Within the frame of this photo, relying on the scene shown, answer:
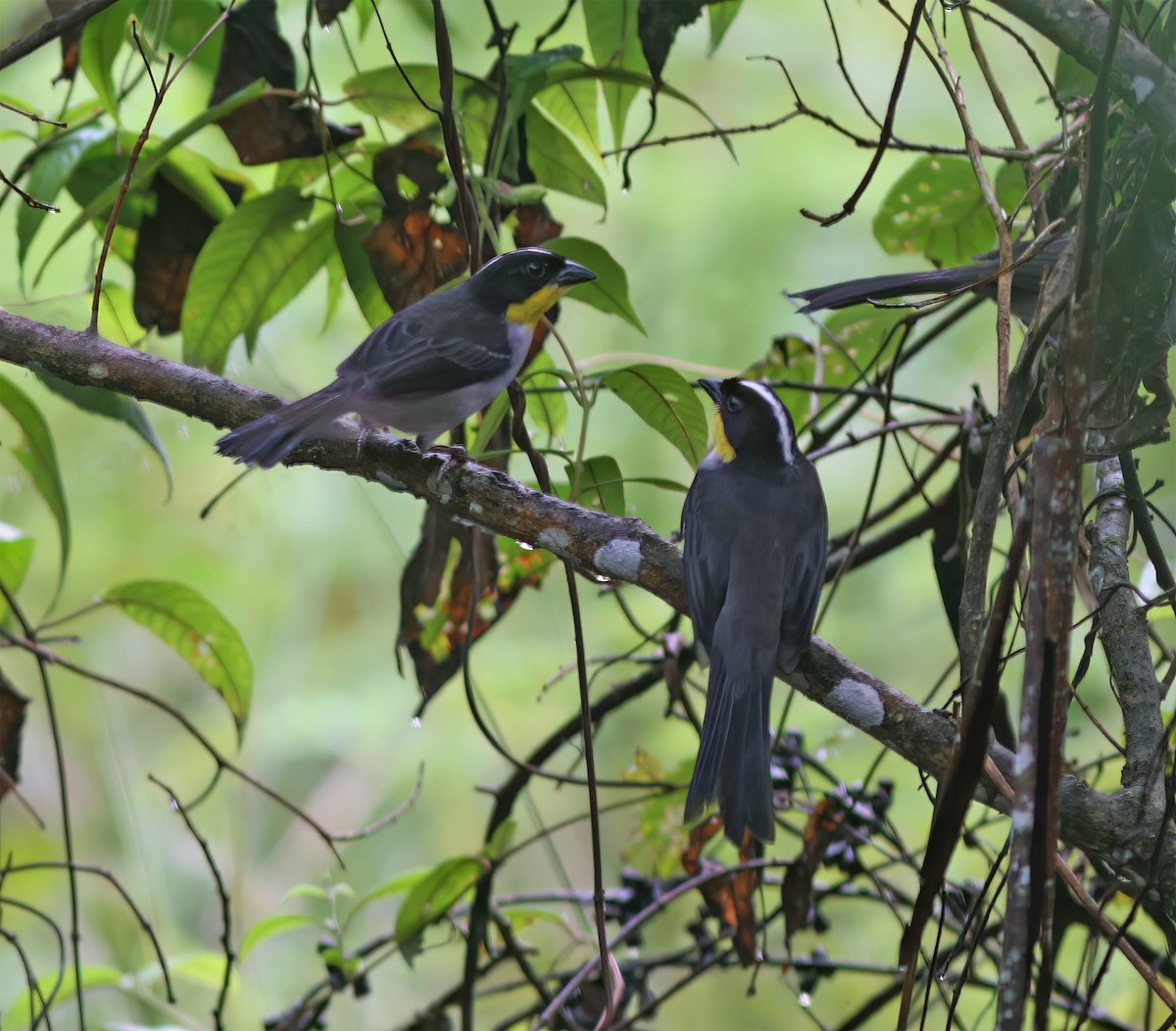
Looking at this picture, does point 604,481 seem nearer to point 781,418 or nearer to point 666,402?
point 666,402

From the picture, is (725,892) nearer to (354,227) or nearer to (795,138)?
(354,227)

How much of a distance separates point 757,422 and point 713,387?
28cm

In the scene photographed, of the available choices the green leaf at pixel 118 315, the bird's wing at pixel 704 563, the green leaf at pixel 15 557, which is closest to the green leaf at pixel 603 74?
the bird's wing at pixel 704 563

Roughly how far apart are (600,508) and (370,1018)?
5.03 meters

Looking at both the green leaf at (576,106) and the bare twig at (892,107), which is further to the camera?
the green leaf at (576,106)

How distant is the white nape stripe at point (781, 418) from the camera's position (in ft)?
8.67

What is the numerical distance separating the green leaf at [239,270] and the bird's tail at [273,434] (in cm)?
45

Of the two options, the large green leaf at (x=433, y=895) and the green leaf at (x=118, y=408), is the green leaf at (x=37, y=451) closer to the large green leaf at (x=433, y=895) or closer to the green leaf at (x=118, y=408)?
the green leaf at (x=118, y=408)

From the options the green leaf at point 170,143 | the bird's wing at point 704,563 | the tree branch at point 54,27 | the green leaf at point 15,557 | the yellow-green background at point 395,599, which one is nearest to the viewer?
the tree branch at point 54,27

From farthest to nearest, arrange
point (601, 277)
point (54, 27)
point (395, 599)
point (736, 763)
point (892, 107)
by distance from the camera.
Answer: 1. point (395, 599)
2. point (601, 277)
3. point (736, 763)
4. point (54, 27)
5. point (892, 107)

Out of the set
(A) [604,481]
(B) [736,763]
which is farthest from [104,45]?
(B) [736,763]

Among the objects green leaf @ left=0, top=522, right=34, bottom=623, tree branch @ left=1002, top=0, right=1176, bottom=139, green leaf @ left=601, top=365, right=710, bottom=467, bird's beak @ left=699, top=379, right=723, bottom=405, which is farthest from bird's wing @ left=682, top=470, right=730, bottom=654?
green leaf @ left=0, top=522, right=34, bottom=623

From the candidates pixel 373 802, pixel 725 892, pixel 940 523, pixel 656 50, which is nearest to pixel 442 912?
pixel 725 892

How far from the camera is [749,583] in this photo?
2359mm
